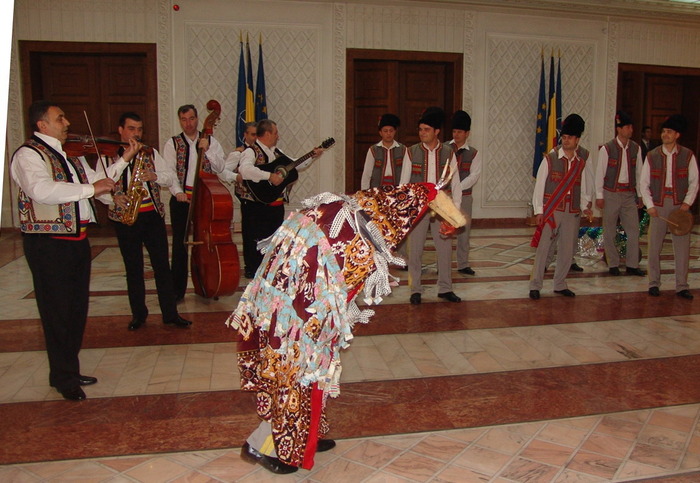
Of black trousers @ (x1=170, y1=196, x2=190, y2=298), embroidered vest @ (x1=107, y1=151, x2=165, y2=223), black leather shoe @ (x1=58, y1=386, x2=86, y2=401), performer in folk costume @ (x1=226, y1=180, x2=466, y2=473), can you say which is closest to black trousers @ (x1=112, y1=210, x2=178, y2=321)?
embroidered vest @ (x1=107, y1=151, x2=165, y2=223)

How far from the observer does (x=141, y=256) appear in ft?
14.9

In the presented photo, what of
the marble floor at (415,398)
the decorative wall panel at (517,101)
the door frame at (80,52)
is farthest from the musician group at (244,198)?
the decorative wall panel at (517,101)

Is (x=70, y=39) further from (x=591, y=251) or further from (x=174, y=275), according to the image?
(x=591, y=251)

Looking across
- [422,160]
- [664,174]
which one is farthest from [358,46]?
[664,174]

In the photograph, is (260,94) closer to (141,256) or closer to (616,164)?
(616,164)

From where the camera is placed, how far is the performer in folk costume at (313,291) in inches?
94.3

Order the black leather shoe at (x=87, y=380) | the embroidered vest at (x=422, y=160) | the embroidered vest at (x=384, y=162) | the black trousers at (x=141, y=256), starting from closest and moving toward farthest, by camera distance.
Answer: the black leather shoe at (x=87, y=380) → the black trousers at (x=141, y=256) → the embroidered vest at (x=422, y=160) → the embroidered vest at (x=384, y=162)

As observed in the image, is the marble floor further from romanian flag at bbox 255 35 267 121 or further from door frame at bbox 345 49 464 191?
door frame at bbox 345 49 464 191

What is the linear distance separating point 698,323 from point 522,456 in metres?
2.94

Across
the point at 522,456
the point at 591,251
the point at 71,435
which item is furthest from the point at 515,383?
the point at 591,251

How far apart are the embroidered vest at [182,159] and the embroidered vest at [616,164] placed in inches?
166

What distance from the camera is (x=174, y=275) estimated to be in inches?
212

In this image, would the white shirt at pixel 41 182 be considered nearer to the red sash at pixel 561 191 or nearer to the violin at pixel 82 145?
the violin at pixel 82 145

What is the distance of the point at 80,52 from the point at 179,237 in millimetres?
5419
